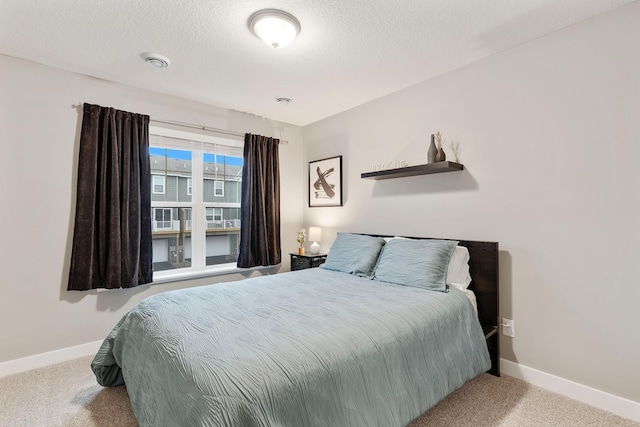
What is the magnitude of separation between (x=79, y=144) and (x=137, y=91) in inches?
29.5

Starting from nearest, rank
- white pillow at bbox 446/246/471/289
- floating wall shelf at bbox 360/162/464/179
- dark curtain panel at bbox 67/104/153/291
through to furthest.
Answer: white pillow at bbox 446/246/471/289 → floating wall shelf at bbox 360/162/464/179 → dark curtain panel at bbox 67/104/153/291

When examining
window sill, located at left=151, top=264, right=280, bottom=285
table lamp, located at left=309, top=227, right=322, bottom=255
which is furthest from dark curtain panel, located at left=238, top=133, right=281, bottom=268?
table lamp, located at left=309, top=227, right=322, bottom=255

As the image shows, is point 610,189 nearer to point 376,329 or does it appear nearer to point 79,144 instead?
point 376,329

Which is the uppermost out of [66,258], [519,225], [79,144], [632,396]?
[79,144]

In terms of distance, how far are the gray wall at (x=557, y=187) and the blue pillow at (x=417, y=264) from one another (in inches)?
15.1

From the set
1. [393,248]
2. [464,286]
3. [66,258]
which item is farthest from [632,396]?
[66,258]

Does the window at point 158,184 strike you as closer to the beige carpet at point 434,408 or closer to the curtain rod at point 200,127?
the curtain rod at point 200,127

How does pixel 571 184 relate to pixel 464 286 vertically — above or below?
above

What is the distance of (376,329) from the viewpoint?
160 centimetres

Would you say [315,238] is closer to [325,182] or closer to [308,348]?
[325,182]

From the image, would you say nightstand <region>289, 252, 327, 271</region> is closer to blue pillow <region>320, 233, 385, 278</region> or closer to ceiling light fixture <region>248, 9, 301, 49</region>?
blue pillow <region>320, 233, 385, 278</region>

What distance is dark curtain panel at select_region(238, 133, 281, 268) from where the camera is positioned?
3.69m

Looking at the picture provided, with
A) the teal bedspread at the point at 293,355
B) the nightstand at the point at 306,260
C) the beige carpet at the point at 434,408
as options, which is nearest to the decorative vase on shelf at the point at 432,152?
the teal bedspread at the point at 293,355

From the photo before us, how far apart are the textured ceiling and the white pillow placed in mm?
1589
